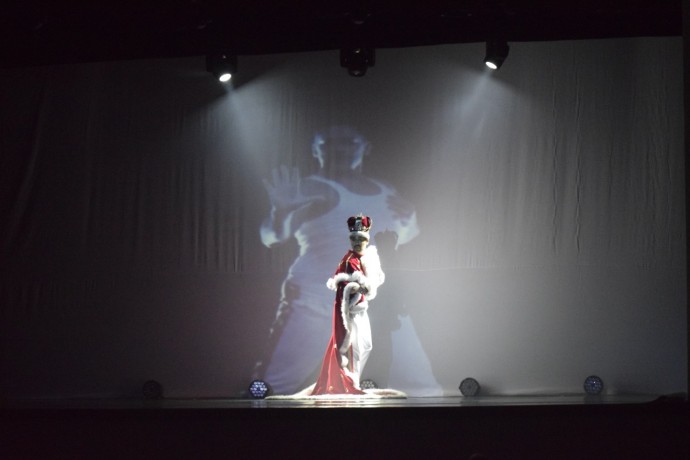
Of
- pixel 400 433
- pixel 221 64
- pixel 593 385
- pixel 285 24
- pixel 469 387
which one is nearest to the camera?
pixel 400 433

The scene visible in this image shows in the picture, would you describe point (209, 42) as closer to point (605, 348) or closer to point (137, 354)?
point (137, 354)

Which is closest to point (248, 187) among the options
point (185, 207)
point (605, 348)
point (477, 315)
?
point (185, 207)

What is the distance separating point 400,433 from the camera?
3457 mm

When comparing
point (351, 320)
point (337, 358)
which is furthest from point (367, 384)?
point (351, 320)

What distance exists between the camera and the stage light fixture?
266 inches

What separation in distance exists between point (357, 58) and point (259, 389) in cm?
250

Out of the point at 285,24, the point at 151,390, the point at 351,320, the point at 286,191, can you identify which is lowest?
the point at 151,390

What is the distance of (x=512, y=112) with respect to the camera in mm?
7125

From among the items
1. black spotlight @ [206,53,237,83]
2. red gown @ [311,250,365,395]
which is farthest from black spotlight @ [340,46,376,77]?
red gown @ [311,250,365,395]

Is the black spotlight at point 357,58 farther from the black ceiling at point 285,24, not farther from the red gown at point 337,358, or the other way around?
the red gown at point 337,358

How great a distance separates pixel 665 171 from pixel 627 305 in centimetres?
100

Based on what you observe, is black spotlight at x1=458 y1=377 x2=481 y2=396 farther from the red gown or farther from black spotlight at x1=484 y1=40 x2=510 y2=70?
black spotlight at x1=484 y1=40 x2=510 y2=70

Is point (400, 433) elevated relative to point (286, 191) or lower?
lower

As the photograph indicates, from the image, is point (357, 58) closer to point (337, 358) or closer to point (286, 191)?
point (286, 191)
